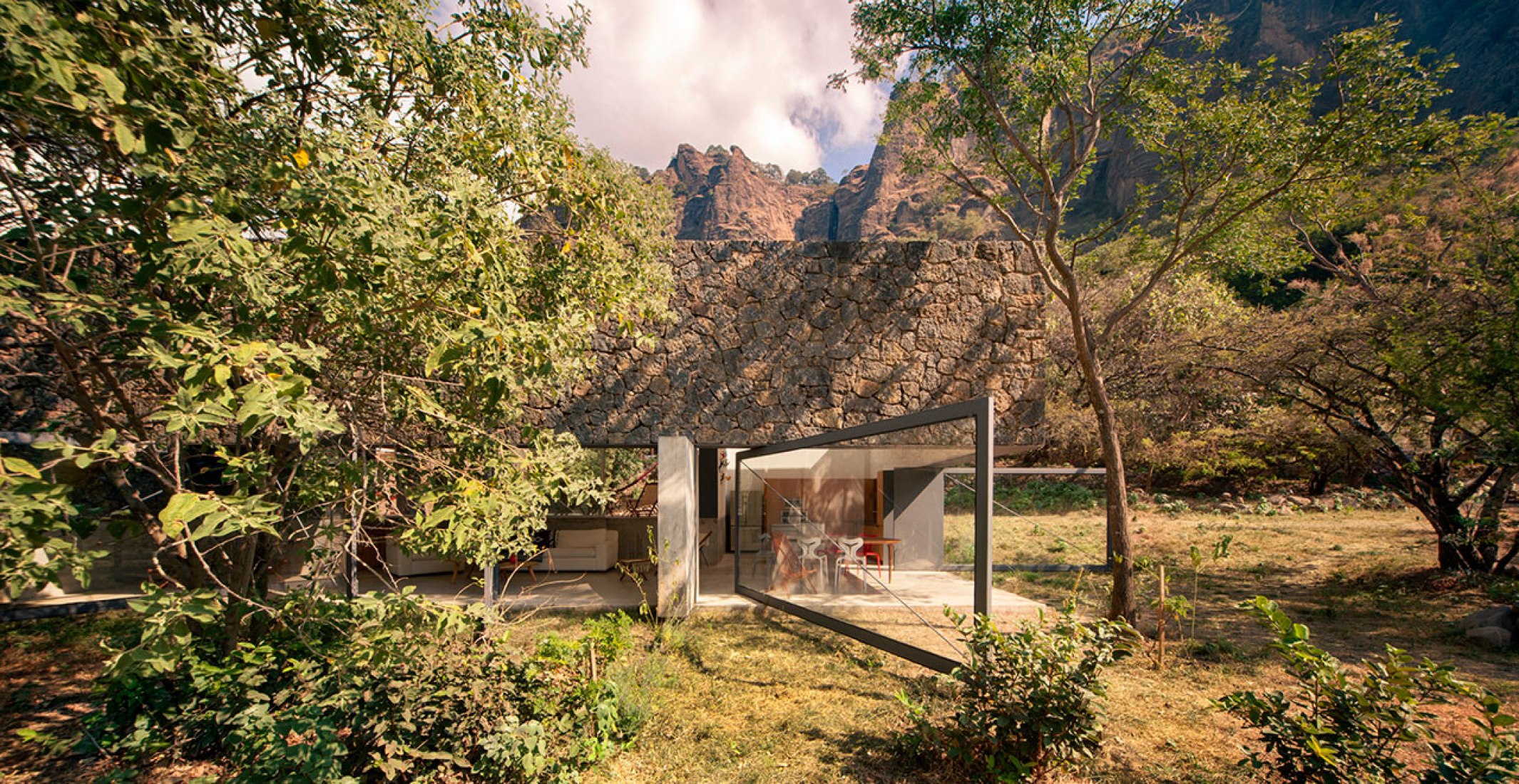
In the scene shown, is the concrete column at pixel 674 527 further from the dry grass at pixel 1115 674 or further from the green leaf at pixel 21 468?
the green leaf at pixel 21 468

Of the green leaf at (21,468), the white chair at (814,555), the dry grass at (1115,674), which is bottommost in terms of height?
the dry grass at (1115,674)

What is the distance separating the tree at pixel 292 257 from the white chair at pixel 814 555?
11.7 feet

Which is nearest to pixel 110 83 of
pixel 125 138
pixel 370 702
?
pixel 125 138

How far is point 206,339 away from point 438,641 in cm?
207

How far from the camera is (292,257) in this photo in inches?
98.0

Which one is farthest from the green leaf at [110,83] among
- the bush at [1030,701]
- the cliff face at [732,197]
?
the cliff face at [732,197]

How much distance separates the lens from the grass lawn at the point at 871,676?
3803mm

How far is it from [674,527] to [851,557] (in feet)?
7.07

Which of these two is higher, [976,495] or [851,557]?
[976,495]

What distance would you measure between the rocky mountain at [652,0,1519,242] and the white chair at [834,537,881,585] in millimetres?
4255

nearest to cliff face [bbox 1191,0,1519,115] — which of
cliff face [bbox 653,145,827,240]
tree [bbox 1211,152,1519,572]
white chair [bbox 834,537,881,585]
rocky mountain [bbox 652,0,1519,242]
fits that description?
rocky mountain [bbox 652,0,1519,242]

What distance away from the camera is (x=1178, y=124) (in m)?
7.36

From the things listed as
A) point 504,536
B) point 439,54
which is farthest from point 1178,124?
point 504,536

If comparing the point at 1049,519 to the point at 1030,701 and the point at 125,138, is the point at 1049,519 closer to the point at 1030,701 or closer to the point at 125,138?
the point at 1030,701
